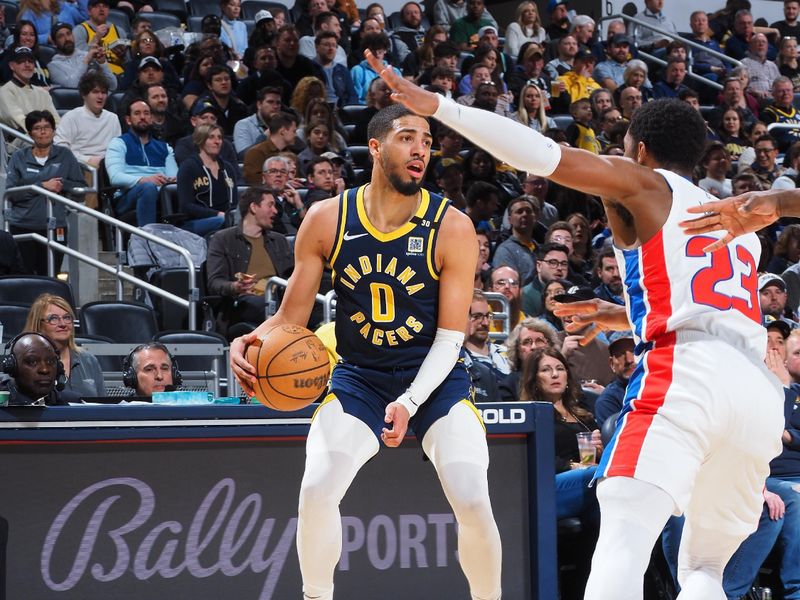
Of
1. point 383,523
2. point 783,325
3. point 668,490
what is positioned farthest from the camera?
point 783,325

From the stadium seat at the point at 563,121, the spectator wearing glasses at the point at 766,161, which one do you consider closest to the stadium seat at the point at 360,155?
the stadium seat at the point at 563,121

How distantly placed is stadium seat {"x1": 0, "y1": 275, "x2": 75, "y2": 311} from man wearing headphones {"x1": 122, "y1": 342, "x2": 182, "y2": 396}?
84.0 inches

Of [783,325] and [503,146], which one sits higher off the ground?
[783,325]

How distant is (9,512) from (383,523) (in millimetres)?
1811

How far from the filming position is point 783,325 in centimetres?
888

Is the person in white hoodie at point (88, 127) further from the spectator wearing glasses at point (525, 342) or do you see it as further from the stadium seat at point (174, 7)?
the spectator wearing glasses at point (525, 342)

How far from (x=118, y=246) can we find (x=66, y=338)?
262 cm

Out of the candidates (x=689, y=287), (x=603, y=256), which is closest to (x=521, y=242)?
(x=603, y=256)

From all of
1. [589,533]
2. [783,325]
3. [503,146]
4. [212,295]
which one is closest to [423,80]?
[212,295]

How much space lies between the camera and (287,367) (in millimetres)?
5008

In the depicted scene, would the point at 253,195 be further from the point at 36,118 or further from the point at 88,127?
the point at 88,127

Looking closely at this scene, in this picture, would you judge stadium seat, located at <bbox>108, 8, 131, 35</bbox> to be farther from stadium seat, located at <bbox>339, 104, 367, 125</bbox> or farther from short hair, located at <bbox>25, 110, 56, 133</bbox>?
short hair, located at <bbox>25, 110, 56, 133</bbox>

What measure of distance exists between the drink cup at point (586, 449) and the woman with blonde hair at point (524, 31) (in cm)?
983

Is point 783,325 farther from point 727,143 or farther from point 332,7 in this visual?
point 332,7
